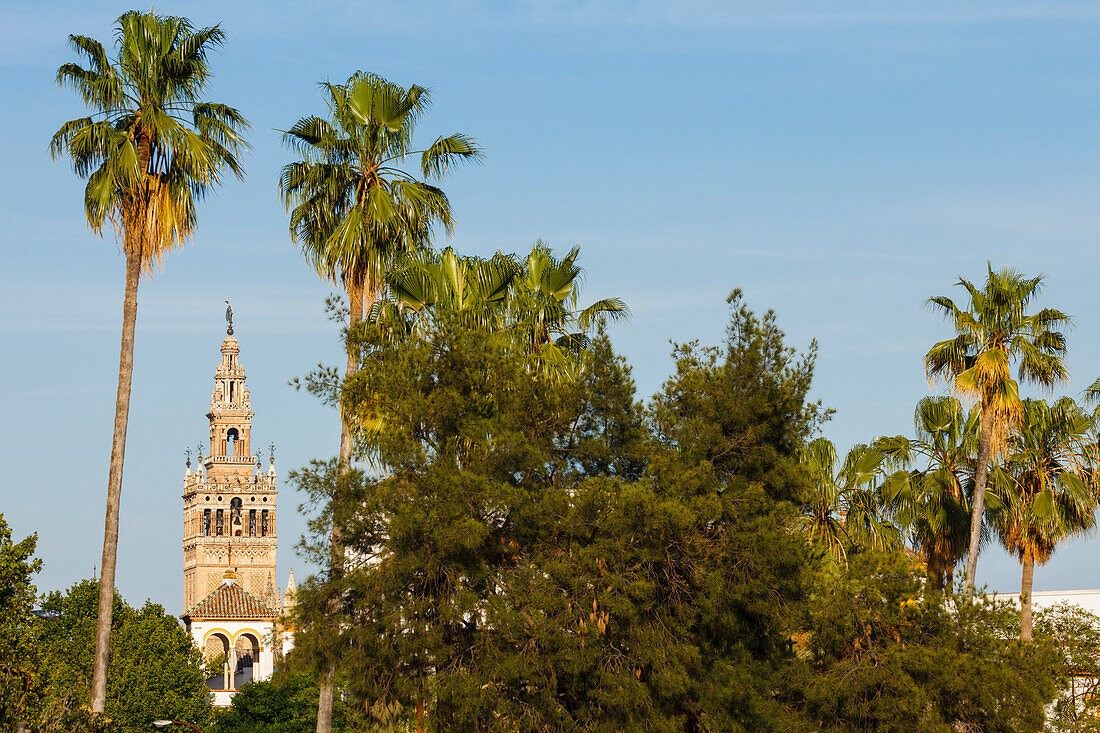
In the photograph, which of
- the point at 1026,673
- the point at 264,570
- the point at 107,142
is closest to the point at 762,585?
the point at 1026,673

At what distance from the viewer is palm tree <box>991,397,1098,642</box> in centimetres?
3700

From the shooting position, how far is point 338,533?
28406mm

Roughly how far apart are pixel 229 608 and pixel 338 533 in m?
94.8

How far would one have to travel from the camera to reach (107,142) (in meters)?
29.3

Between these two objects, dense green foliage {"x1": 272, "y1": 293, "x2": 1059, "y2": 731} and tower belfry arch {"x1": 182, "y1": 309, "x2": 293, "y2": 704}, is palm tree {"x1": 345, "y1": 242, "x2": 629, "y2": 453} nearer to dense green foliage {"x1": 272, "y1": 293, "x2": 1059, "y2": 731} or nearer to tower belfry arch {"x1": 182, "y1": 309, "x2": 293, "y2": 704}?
dense green foliage {"x1": 272, "y1": 293, "x2": 1059, "y2": 731}

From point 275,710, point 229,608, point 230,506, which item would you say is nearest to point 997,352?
point 275,710

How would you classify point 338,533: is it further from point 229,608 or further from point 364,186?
point 229,608

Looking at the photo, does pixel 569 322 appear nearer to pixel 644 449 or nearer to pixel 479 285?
pixel 479 285

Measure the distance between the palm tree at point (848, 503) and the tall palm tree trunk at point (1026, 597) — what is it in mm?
3318

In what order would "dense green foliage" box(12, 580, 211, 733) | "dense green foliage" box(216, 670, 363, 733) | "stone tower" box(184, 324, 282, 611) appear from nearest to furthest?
"dense green foliage" box(216, 670, 363, 733)
"dense green foliage" box(12, 580, 211, 733)
"stone tower" box(184, 324, 282, 611)

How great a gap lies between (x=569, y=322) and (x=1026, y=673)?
12380 millimetres

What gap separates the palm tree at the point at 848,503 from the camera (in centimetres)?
3669

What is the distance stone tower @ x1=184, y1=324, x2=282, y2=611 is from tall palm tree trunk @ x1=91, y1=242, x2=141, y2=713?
14824cm

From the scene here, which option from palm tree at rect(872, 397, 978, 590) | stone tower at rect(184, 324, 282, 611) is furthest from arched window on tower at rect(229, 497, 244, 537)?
palm tree at rect(872, 397, 978, 590)
